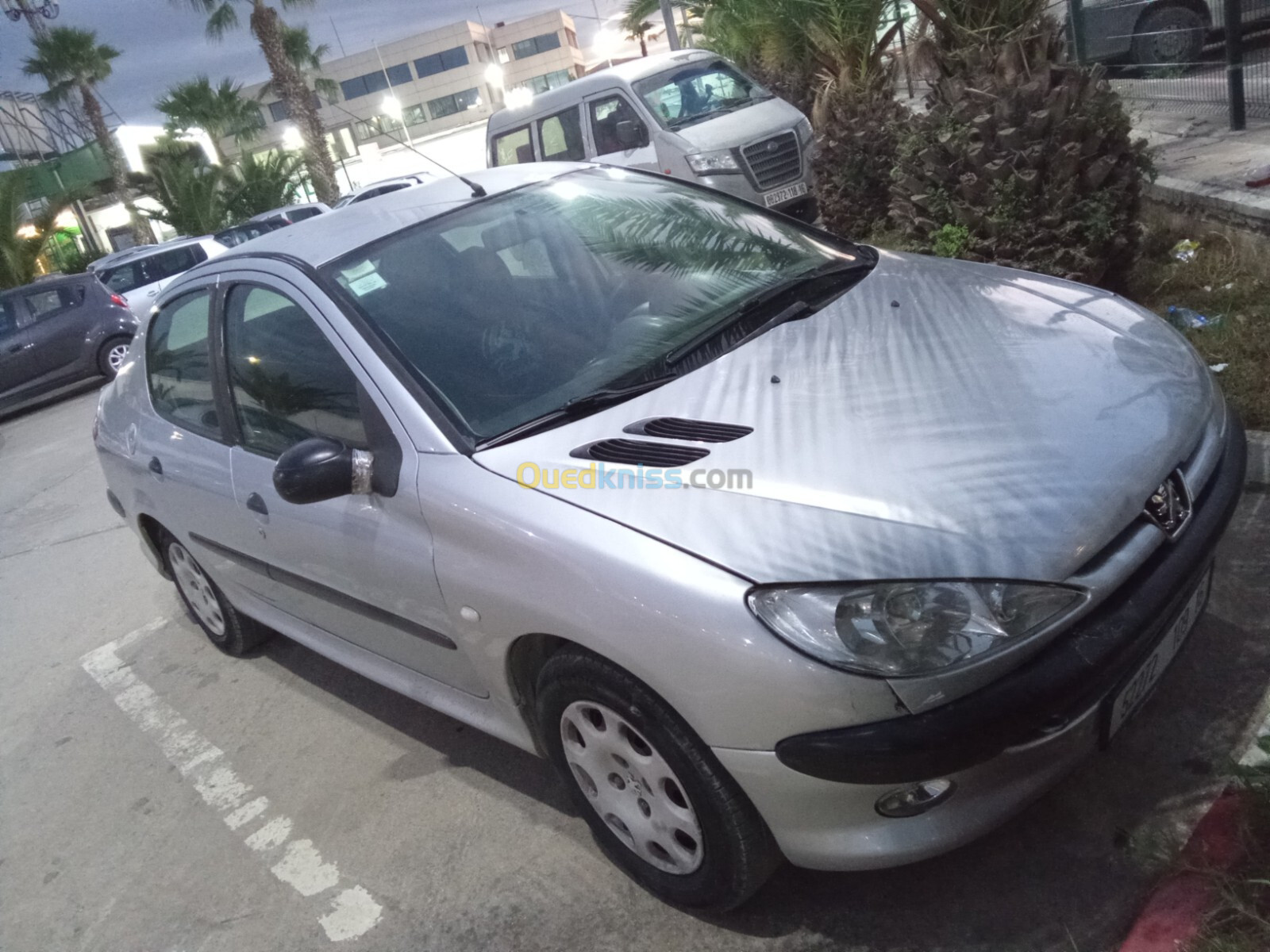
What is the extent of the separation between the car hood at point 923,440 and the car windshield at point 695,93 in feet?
25.7

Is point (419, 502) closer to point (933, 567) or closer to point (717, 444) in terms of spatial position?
A: point (717, 444)

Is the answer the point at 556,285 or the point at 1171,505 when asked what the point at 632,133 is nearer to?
the point at 556,285

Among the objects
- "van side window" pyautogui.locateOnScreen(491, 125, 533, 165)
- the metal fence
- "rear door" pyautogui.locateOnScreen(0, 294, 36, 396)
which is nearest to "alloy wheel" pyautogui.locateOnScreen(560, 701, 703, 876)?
the metal fence

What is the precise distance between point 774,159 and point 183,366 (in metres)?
7.19

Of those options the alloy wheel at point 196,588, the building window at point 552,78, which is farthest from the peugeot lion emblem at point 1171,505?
the building window at point 552,78

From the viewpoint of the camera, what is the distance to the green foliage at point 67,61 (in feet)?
109

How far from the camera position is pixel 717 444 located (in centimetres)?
232

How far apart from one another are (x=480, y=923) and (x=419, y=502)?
1.11 m

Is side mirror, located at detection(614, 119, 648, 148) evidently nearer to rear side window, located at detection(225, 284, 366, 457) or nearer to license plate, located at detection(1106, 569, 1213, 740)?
rear side window, located at detection(225, 284, 366, 457)

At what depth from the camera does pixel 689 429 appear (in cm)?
240

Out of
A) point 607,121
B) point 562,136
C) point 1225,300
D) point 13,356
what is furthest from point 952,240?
point 13,356

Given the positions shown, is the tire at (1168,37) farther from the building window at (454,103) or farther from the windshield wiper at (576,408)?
the building window at (454,103)

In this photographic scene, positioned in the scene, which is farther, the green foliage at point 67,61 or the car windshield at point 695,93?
the green foliage at point 67,61

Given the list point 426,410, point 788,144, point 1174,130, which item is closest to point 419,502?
point 426,410
